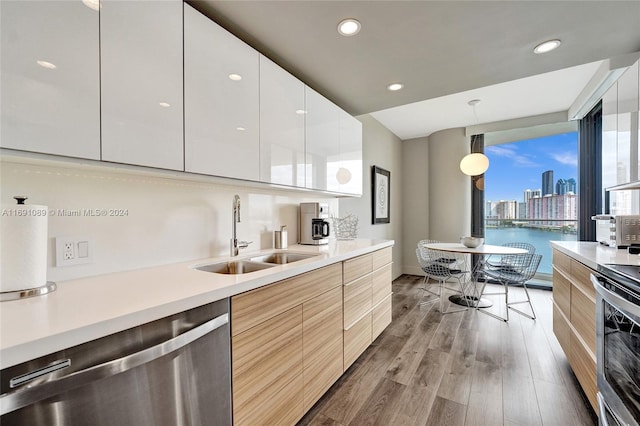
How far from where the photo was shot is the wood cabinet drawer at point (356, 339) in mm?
1997

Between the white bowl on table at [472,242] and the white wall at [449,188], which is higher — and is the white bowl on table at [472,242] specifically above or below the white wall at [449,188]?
below

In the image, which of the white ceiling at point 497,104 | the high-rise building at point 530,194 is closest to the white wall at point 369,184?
the white ceiling at point 497,104

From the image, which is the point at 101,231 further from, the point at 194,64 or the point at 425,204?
the point at 425,204

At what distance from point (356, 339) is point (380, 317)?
57 cm

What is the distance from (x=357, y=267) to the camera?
2121mm

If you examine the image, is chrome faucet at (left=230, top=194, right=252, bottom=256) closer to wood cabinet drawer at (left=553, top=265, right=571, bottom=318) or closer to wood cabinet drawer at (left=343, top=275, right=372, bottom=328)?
wood cabinet drawer at (left=343, top=275, right=372, bottom=328)

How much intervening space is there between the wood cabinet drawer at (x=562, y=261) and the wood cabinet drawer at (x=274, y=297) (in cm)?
181

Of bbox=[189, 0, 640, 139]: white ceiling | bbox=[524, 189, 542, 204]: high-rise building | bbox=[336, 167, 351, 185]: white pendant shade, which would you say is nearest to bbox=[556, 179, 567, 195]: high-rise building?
bbox=[524, 189, 542, 204]: high-rise building

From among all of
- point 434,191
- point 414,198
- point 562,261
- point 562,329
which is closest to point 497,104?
point 434,191

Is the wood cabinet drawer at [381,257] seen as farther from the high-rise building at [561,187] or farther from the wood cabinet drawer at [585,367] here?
the high-rise building at [561,187]

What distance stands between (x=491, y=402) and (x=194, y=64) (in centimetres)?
269

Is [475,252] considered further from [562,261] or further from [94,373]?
[94,373]

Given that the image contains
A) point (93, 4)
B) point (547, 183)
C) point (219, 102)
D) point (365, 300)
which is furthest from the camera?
point (547, 183)

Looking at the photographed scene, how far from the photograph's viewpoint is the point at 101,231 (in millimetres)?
1240
